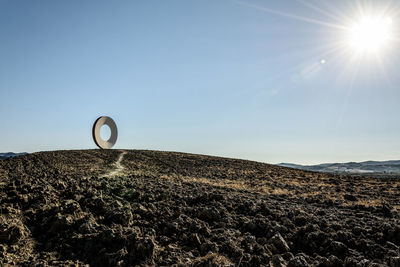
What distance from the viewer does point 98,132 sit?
33.0 meters

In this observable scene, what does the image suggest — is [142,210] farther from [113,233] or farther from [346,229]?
[346,229]

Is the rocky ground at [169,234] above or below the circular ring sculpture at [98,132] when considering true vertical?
below

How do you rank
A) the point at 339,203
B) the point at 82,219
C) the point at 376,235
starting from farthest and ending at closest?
1. the point at 339,203
2. the point at 82,219
3. the point at 376,235

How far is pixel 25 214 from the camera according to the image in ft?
22.7

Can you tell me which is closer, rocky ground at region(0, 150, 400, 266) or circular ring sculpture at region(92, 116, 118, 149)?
rocky ground at region(0, 150, 400, 266)

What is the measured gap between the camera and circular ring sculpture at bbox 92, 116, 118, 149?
1276 inches

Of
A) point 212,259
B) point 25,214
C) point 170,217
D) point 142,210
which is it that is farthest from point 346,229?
point 25,214

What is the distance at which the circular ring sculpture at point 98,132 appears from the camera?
32.4m

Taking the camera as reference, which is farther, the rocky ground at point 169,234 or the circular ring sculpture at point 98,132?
the circular ring sculpture at point 98,132

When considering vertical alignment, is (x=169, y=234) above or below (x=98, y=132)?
below

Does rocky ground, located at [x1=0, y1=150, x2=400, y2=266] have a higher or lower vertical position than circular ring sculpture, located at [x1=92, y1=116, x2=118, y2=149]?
lower

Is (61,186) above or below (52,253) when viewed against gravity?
above

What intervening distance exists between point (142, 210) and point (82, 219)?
1675mm

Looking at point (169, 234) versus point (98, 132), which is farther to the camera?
point (98, 132)
